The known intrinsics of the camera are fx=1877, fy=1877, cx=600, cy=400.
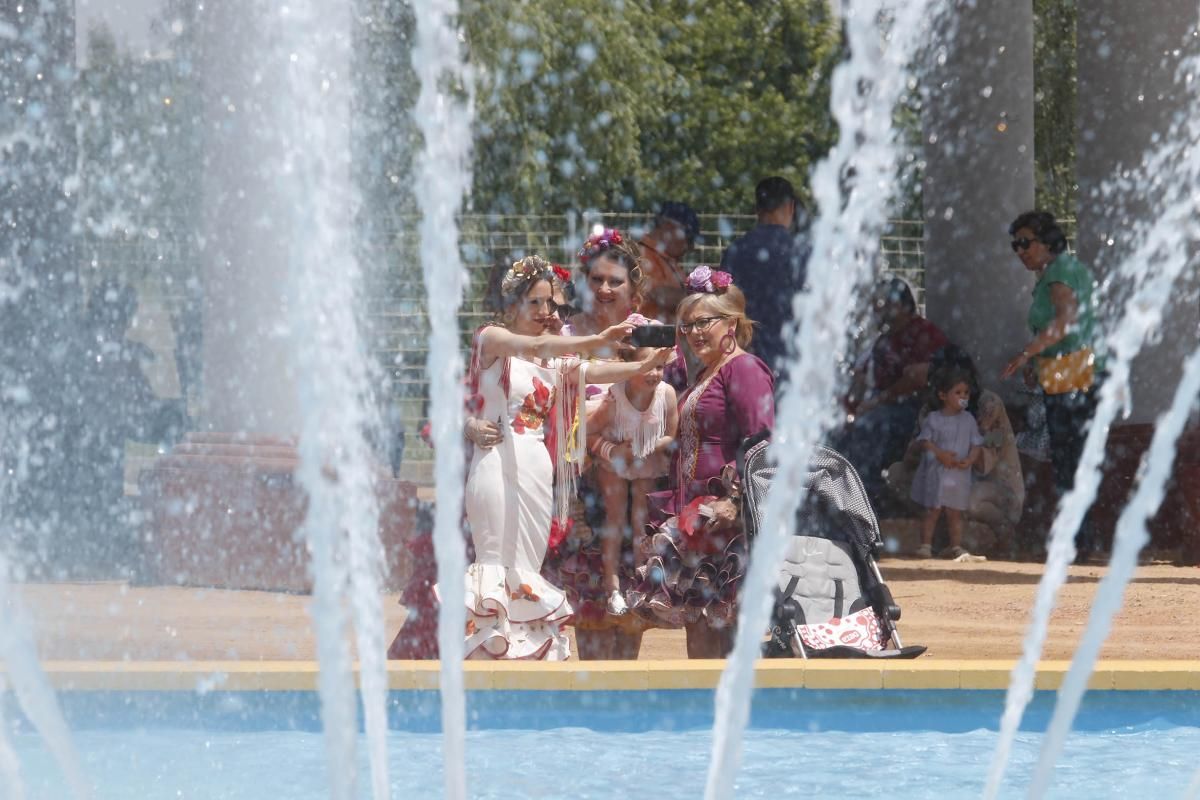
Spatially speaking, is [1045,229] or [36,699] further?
[1045,229]

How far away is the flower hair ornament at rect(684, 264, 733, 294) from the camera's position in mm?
6129

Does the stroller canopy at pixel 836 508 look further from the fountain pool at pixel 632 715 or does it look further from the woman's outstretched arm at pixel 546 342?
the woman's outstretched arm at pixel 546 342

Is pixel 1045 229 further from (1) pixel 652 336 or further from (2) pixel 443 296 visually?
(2) pixel 443 296

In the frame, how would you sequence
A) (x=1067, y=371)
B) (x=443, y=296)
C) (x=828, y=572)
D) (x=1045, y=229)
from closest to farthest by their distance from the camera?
Result: 1. (x=443, y=296)
2. (x=828, y=572)
3. (x=1045, y=229)
4. (x=1067, y=371)

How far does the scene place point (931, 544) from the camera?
1130 cm

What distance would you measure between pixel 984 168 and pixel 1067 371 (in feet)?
7.96

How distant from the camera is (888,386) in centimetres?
1107

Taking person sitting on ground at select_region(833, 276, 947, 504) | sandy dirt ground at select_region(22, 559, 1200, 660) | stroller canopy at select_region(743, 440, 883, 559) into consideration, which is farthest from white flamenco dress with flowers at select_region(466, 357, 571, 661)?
person sitting on ground at select_region(833, 276, 947, 504)

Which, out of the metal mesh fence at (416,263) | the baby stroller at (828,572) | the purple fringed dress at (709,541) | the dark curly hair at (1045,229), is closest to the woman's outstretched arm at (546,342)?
the purple fringed dress at (709,541)

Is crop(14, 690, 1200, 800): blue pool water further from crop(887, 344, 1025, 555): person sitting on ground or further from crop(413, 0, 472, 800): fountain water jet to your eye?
crop(887, 344, 1025, 555): person sitting on ground

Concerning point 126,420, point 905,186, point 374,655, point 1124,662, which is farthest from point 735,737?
point 905,186

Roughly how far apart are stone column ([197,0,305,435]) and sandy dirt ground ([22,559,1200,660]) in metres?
1.08

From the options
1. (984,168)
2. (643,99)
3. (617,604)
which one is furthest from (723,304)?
(643,99)

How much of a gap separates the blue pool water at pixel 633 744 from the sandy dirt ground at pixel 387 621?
1413mm
